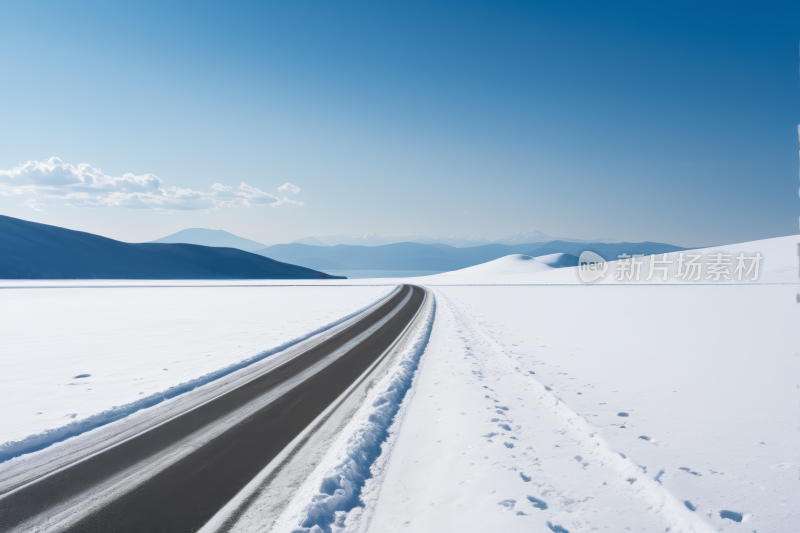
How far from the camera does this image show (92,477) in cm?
475

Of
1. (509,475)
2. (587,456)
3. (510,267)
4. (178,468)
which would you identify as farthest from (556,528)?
(510,267)

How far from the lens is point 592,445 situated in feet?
17.7

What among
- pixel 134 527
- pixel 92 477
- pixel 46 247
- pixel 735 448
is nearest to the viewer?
pixel 134 527

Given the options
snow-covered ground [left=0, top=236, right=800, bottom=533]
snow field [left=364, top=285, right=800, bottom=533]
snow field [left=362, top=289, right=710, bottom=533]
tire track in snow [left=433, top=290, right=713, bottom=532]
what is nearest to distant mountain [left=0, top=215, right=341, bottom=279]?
snow-covered ground [left=0, top=236, right=800, bottom=533]

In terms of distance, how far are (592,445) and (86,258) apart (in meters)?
196

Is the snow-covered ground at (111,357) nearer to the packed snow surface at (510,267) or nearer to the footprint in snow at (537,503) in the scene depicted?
the footprint in snow at (537,503)

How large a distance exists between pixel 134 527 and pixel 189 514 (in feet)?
1.53

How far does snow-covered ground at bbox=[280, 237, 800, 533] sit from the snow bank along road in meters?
1.12

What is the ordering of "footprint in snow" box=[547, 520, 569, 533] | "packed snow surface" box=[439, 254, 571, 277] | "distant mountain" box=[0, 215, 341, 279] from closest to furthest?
"footprint in snow" box=[547, 520, 569, 533]
"distant mountain" box=[0, 215, 341, 279]
"packed snow surface" box=[439, 254, 571, 277]

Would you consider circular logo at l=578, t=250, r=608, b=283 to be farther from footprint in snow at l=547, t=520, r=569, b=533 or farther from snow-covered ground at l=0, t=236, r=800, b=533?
footprint in snow at l=547, t=520, r=569, b=533

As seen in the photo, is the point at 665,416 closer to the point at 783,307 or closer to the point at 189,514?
the point at 189,514

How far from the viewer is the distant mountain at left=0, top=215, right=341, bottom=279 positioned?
13666cm

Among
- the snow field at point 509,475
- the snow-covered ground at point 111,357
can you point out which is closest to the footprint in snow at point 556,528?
the snow field at point 509,475

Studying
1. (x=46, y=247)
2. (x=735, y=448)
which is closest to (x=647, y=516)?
(x=735, y=448)
